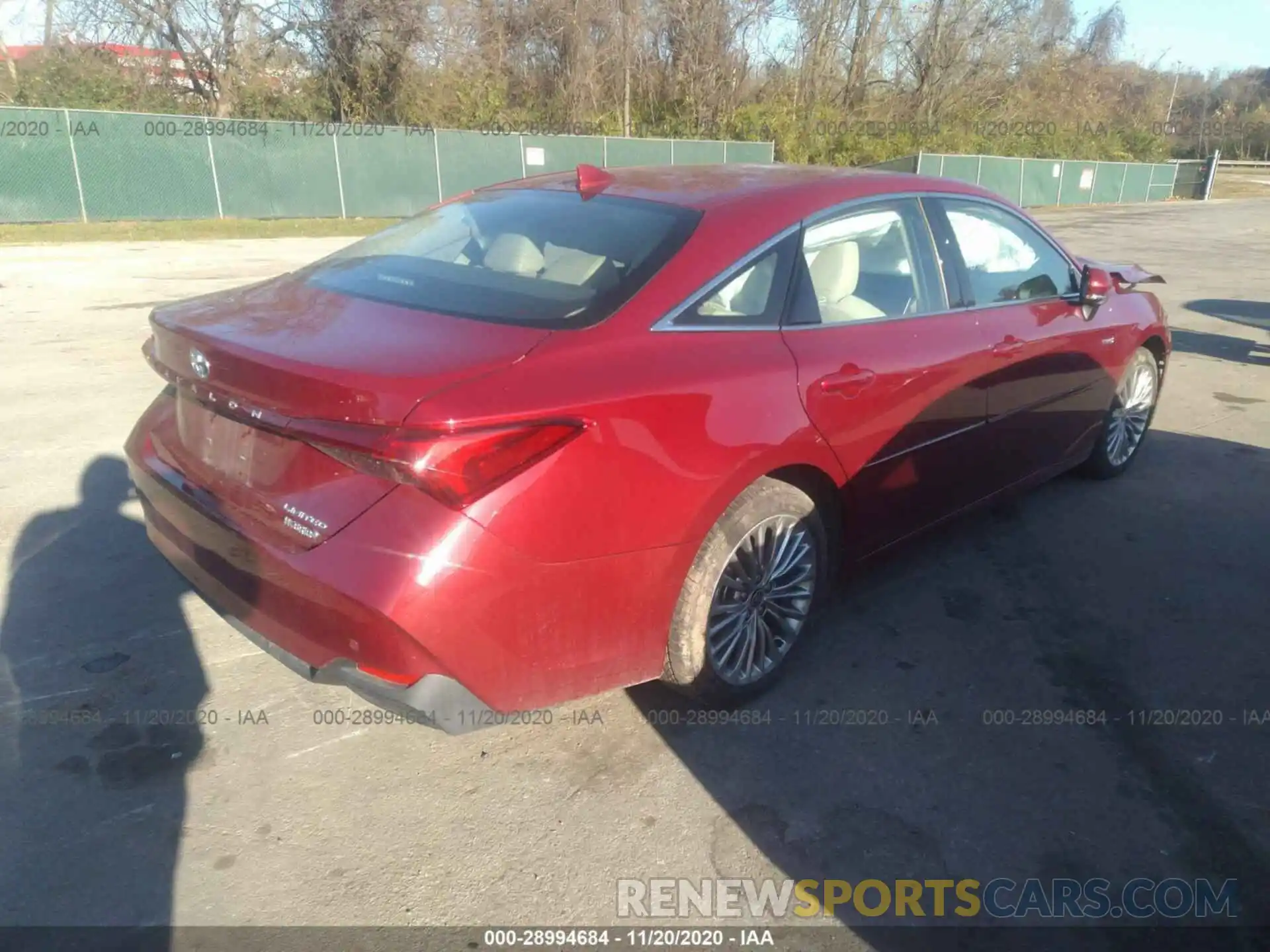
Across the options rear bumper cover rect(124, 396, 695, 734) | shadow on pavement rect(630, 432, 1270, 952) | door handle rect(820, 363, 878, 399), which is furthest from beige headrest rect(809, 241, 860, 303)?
shadow on pavement rect(630, 432, 1270, 952)

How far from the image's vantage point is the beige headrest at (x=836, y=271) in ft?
11.0

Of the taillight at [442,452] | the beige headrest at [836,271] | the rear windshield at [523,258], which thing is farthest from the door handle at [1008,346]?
the taillight at [442,452]

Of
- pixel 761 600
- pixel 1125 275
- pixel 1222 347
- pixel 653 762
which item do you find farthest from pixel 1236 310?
pixel 653 762

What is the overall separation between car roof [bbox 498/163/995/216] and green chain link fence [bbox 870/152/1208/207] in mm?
25954

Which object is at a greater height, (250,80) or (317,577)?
(250,80)

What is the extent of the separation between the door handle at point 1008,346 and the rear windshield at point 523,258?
1.57 m

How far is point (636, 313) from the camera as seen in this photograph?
109 inches

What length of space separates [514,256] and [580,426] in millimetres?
966

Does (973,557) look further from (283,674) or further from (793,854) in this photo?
(283,674)

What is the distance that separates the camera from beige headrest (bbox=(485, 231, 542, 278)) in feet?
10.2

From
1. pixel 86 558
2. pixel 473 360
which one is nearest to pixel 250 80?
pixel 86 558

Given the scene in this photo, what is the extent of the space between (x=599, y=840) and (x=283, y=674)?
139 centimetres

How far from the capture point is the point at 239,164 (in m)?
21.4

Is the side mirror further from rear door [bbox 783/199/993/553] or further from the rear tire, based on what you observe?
the rear tire
